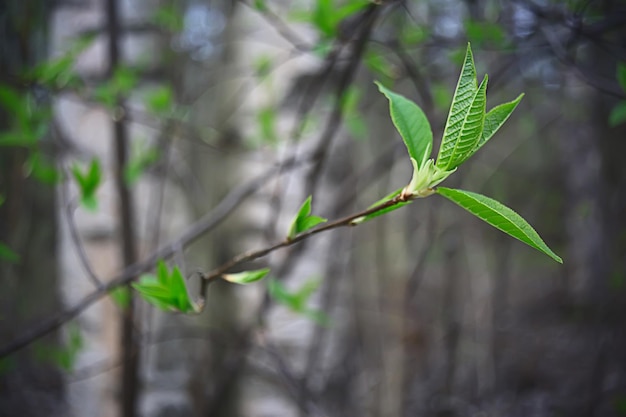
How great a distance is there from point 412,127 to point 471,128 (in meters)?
0.05

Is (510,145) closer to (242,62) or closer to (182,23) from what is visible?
(242,62)

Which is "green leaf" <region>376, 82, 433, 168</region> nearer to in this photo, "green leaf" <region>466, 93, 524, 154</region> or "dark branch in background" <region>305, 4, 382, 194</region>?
"green leaf" <region>466, 93, 524, 154</region>

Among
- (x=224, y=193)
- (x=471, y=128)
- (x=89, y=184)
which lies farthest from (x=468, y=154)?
(x=224, y=193)

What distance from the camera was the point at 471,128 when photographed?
214mm

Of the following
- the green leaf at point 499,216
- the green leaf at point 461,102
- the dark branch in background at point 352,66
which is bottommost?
the green leaf at point 499,216

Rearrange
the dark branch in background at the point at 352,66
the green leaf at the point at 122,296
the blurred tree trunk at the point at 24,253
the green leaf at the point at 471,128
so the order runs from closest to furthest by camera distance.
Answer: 1. the green leaf at the point at 471,128
2. the dark branch in background at the point at 352,66
3. the green leaf at the point at 122,296
4. the blurred tree trunk at the point at 24,253

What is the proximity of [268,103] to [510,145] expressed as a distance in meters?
1.38

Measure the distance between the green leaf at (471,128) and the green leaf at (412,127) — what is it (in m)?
0.03

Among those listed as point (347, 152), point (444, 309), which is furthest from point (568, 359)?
point (347, 152)

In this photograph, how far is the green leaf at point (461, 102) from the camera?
0.69 feet

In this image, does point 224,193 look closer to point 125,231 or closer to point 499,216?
point 125,231

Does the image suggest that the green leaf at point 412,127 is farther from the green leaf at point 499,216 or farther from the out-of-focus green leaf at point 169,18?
the out-of-focus green leaf at point 169,18

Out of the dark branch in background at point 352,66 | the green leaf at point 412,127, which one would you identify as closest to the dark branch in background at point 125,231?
the dark branch in background at point 352,66

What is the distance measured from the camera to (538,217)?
170cm
